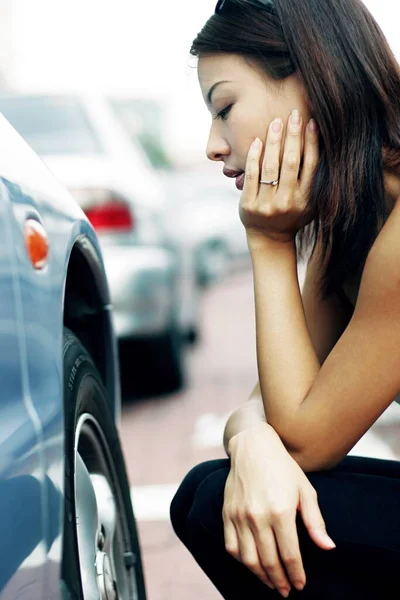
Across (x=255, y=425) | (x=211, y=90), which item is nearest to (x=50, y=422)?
(x=255, y=425)

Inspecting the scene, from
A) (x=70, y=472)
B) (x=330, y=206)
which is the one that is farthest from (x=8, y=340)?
(x=330, y=206)

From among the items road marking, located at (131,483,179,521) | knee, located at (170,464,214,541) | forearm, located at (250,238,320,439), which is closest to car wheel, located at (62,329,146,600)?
knee, located at (170,464,214,541)

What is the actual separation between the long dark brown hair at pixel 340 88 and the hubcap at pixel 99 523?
62 cm

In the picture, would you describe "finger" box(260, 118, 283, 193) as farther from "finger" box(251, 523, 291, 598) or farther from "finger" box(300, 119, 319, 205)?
"finger" box(251, 523, 291, 598)

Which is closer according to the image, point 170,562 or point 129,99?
point 170,562

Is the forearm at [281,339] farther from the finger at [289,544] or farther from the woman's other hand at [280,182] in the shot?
the finger at [289,544]

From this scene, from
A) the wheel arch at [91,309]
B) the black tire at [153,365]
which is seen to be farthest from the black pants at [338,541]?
the black tire at [153,365]

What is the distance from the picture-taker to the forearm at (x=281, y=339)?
188cm

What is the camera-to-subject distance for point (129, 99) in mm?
8773

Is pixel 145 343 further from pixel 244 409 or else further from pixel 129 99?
pixel 129 99

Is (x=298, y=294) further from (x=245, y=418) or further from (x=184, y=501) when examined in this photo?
(x=184, y=501)

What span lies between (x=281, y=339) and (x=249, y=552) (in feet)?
1.32

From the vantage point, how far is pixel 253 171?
200 cm

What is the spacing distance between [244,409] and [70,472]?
2.05ft
